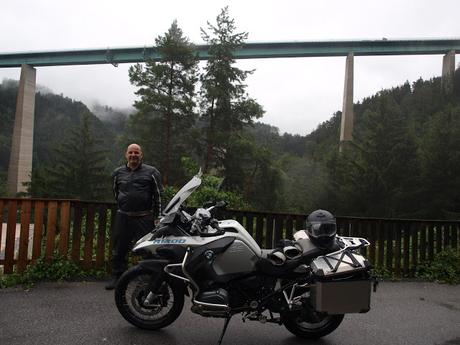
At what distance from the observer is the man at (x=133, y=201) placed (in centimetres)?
498

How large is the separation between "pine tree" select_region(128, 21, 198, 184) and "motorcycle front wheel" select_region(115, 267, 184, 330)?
24274mm

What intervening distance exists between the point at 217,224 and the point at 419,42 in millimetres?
44215

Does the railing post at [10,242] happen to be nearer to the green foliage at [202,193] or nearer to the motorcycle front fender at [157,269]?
the green foliage at [202,193]

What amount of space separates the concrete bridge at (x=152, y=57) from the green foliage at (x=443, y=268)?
105ft

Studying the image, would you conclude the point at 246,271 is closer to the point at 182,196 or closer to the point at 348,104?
the point at 182,196

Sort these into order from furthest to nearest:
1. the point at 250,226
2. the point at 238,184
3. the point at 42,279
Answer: the point at 238,184 → the point at 250,226 → the point at 42,279

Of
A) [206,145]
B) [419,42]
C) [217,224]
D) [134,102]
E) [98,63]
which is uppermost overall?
[419,42]

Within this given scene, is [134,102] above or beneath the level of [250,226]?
above

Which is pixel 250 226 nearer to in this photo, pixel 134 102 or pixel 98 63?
pixel 134 102

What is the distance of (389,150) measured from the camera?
32906mm

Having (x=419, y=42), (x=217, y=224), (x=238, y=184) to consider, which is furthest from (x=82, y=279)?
(x=419, y=42)

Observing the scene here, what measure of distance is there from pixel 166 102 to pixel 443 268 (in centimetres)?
2374

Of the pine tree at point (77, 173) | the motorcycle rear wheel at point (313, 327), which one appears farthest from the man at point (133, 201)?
the pine tree at point (77, 173)

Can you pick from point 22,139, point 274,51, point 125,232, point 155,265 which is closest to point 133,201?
point 125,232
